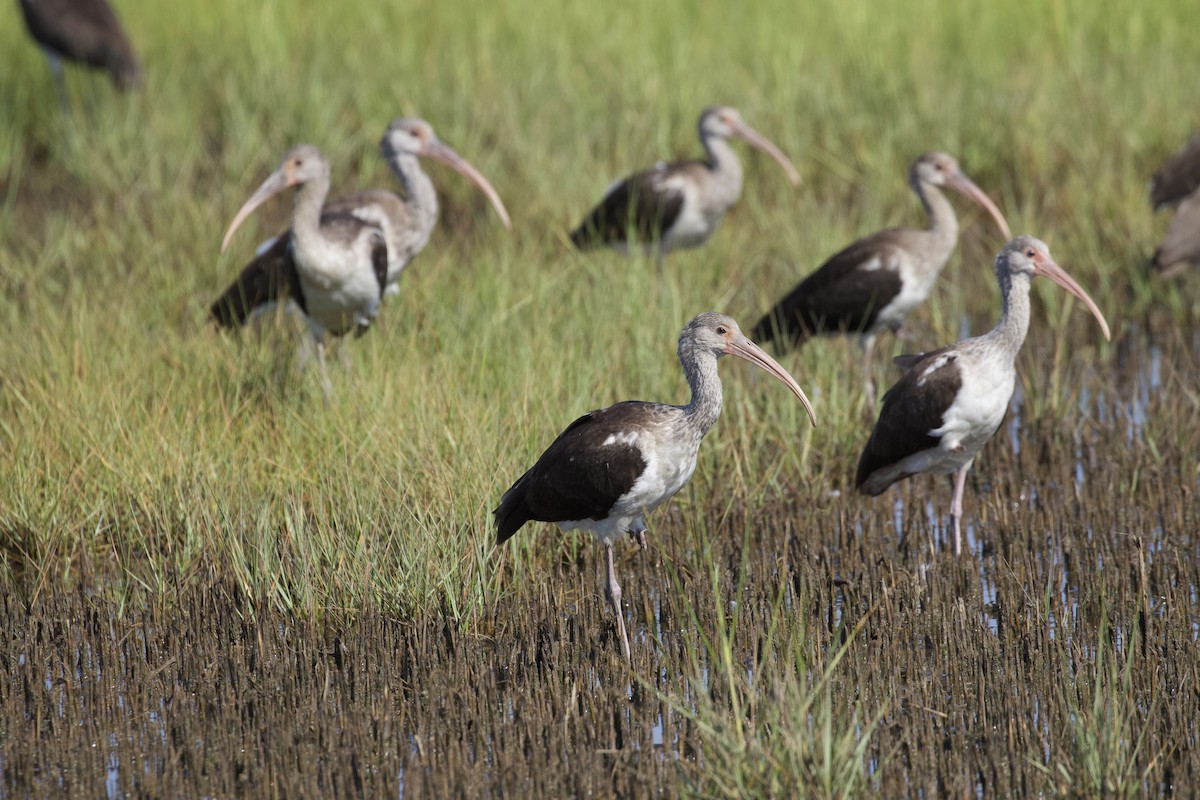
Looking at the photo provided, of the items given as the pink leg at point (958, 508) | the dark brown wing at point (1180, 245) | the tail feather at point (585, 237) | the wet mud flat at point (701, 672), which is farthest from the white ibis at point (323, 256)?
the dark brown wing at point (1180, 245)

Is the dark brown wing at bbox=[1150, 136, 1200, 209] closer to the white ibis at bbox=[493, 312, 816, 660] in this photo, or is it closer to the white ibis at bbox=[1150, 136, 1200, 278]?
the white ibis at bbox=[1150, 136, 1200, 278]

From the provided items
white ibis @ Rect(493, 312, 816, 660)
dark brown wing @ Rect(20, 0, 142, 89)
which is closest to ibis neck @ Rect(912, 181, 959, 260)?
white ibis @ Rect(493, 312, 816, 660)

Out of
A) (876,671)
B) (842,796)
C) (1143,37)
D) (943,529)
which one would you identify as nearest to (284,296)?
(943,529)

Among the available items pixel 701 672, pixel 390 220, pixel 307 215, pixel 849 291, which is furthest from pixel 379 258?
pixel 701 672

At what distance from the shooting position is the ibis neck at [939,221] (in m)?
7.48

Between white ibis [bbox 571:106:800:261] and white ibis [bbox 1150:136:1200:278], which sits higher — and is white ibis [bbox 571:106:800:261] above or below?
above

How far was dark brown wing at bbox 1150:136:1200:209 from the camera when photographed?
840 centimetres

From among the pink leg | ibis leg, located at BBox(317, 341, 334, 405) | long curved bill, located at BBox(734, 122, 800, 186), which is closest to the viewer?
the pink leg

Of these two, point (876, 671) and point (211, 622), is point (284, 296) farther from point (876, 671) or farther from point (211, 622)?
point (876, 671)

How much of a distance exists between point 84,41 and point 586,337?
5.68m

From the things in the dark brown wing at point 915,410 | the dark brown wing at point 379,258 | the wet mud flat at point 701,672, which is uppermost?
the dark brown wing at point 379,258

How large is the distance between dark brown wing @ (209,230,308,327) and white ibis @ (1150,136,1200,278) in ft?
14.5

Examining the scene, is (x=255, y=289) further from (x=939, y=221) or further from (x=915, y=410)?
(x=915, y=410)

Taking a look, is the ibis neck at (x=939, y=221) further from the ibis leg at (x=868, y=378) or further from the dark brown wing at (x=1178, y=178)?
the dark brown wing at (x=1178, y=178)
